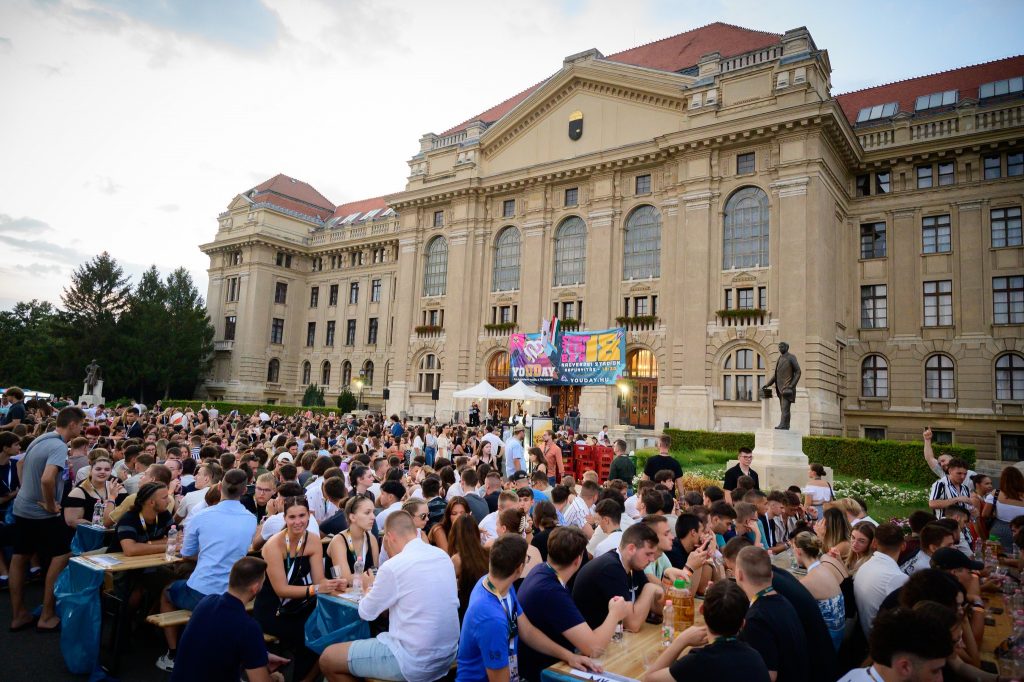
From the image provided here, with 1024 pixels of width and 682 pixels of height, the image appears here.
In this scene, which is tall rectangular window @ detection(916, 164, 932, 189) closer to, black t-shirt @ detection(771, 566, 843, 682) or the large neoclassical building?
the large neoclassical building

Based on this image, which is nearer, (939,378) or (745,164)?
(939,378)

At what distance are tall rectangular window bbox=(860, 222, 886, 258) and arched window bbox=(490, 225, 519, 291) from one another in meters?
19.3

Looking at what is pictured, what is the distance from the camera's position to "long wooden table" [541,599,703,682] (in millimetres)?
4062

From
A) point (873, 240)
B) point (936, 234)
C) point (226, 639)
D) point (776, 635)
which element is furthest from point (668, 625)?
point (873, 240)

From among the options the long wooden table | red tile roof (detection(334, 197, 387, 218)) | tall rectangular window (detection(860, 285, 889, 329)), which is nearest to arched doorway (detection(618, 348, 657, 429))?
tall rectangular window (detection(860, 285, 889, 329))

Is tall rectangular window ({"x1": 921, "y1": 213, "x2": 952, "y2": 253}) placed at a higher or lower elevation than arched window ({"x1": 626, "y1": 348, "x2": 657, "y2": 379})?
higher

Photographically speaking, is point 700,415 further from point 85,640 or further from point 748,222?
point 85,640

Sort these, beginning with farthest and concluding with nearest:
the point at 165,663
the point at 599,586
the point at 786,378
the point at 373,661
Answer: the point at 786,378, the point at 165,663, the point at 599,586, the point at 373,661

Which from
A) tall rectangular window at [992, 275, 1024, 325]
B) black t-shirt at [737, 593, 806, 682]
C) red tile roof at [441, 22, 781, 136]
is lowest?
black t-shirt at [737, 593, 806, 682]

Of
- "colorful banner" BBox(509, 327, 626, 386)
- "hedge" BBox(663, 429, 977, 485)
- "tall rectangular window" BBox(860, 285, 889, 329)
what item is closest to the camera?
"hedge" BBox(663, 429, 977, 485)

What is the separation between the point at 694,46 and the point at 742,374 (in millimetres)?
20440

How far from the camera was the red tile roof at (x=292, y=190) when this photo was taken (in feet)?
178

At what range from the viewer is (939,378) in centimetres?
2814

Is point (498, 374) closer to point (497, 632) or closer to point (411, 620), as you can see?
point (411, 620)
